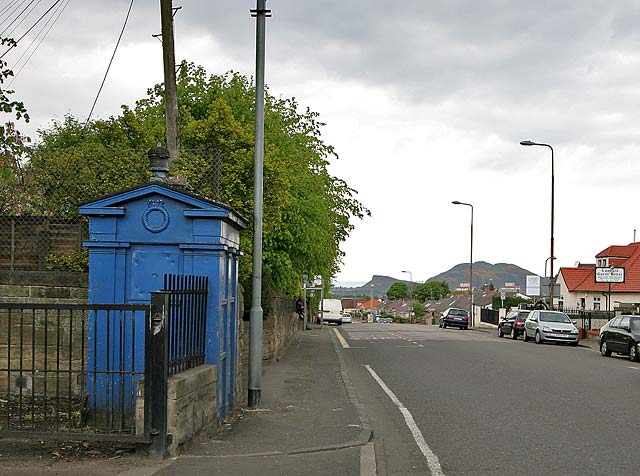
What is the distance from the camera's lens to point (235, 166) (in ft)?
58.8

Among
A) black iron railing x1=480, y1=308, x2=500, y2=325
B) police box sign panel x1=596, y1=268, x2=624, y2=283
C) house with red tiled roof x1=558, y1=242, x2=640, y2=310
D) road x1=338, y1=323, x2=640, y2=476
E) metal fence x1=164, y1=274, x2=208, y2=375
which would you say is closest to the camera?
metal fence x1=164, y1=274, x2=208, y2=375

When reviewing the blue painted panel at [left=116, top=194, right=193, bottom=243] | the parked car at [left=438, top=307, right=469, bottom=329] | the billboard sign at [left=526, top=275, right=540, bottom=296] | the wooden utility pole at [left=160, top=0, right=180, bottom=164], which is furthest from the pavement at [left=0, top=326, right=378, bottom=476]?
the billboard sign at [left=526, top=275, right=540, bottom=296]

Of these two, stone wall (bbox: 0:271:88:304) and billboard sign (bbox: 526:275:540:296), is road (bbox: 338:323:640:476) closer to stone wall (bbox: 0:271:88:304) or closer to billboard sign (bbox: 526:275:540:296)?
stone wall (bbox: 0:271:88:304)

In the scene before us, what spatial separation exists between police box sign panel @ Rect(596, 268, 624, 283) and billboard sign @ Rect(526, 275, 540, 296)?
20.8 meters

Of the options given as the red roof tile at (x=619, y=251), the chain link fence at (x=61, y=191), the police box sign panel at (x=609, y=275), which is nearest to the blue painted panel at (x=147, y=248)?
the chain link fence at (x=61, y=191)

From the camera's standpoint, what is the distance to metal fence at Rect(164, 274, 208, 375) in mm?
8375

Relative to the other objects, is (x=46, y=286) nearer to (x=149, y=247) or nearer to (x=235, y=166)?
(x=149, y=247)

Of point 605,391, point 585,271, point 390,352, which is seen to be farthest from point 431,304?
point 605,391

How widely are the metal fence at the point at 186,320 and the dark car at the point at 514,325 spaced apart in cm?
3267

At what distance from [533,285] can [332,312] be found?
17902mm

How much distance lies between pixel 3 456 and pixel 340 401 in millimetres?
6582

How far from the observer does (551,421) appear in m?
11.7

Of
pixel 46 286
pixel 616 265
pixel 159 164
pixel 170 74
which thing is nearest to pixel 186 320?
pixel 159 164

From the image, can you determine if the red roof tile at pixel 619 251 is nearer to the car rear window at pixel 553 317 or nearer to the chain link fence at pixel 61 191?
the car rear window at pixel 553 317
